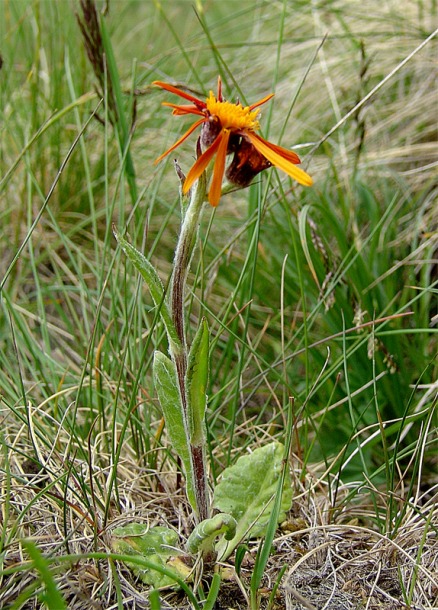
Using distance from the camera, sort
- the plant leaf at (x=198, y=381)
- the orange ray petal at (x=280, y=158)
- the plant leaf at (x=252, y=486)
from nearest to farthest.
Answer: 1. the orange ray petal at (x=280, y=158)
2. the plant leaf at (x=198, y=381)
3. the plant leaf at (x=252, y=486)

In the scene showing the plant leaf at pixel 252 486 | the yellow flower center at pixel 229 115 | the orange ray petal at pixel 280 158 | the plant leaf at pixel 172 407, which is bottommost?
the plant leaf at pixel 252 486

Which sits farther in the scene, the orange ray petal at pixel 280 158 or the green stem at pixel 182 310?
the green stem at pixel 182 310

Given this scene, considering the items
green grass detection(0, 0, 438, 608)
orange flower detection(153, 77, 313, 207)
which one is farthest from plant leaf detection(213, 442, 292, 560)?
orange flower detection(153, 77, 313, 207)

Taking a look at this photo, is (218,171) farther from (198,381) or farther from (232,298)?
(232,298)

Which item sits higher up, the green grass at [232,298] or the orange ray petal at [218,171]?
the orange ray petal at [218,171]

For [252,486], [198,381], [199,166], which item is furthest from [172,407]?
[199,166]

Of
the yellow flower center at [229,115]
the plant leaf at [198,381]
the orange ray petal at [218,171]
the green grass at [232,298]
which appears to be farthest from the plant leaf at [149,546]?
the yellow flower center at [229,115]

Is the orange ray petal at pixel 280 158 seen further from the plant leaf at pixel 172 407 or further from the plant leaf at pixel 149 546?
the plant leaf at pixel 149 546
